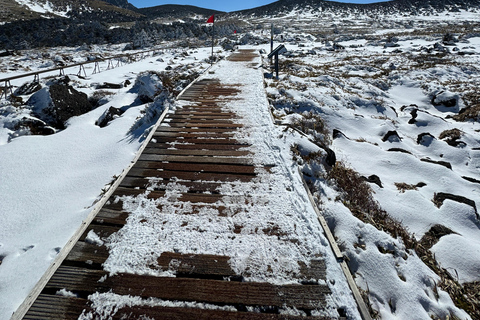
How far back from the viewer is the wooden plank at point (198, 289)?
7.99 ft

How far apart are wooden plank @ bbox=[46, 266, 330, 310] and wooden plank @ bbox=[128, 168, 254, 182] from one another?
1.94 m

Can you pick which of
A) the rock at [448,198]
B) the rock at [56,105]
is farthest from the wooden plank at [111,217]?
the rock at [56,105]

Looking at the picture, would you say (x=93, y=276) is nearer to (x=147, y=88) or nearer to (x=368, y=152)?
(x=368, y=152)

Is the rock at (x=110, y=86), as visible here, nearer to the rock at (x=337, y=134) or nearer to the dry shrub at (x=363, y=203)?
the rock at (x=337, y=134)

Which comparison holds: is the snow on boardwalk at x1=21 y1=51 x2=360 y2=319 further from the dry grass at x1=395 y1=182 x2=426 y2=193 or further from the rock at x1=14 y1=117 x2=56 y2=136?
the rock at x1=14 y1=117 x2=56 y2=136

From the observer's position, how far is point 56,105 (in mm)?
9062

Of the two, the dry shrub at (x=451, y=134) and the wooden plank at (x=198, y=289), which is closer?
the wooden plank at (x=198, y=289)

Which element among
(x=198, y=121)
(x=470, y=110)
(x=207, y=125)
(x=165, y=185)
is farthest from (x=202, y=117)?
(x=470, y=110)

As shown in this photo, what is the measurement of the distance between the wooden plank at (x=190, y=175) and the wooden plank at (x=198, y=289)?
1.94 metres

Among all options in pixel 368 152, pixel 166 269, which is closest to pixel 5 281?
pixel 166 269

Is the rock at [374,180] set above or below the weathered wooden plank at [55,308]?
below

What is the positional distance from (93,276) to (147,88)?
9.96m

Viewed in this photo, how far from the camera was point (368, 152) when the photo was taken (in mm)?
7273

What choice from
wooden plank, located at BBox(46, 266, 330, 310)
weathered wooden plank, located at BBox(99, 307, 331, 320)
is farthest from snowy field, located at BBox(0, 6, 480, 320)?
weathered wooden plank, located at BBox(99, 307, 331, 320)
